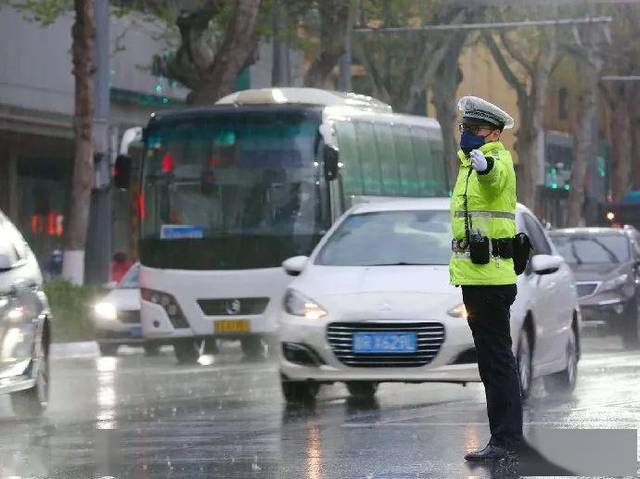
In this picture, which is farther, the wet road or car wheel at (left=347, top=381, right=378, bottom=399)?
car wheel at (left=347, top=381, right=378, bottom=399)

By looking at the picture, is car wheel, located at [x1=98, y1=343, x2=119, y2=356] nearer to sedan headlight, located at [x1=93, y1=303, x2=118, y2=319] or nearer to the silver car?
the silver car

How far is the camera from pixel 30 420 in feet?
47.0

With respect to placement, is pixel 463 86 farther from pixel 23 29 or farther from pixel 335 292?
pixel 335 292

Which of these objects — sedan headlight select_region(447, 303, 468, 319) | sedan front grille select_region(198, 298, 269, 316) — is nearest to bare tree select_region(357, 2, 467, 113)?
sedan front grille select_region(198, 298, 269, 316)

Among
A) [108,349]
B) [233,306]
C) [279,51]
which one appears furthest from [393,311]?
[279,51]

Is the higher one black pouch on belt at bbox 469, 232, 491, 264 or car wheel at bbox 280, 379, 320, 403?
black pouch on belt at bbox 469, 232, 491, 264

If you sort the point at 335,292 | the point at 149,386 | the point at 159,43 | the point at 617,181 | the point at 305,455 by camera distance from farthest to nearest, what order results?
1. the point at 617,181
2. the point at 159,43
3. the point at 149,386
4. the point at 335,292
5. the point at 305,455

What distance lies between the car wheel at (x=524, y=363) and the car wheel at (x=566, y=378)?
891 mm

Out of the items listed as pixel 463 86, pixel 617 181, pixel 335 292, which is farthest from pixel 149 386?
pixel 463 86

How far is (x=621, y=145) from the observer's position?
68.8 m

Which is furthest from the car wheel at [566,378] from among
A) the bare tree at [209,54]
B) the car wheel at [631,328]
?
the bare tree at [209,54]

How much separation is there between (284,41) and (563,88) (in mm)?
52047

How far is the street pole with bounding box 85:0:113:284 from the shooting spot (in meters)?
30.2

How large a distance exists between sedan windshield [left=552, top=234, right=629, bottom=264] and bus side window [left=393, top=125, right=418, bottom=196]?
233 cm
